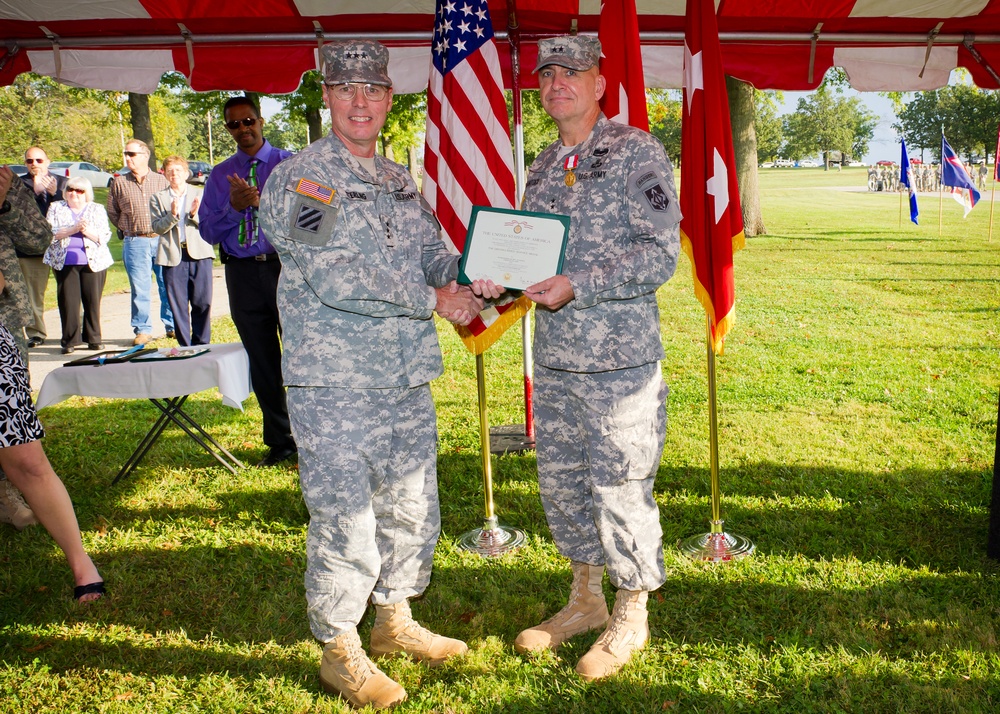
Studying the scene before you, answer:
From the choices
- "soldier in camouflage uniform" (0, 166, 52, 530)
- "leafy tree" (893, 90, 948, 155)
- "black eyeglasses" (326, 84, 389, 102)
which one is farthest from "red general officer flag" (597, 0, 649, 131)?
"leafy tree" (893, 90, 948, 155)

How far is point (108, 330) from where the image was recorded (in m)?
10.9

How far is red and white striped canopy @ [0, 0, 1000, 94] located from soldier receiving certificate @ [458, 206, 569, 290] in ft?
8.12

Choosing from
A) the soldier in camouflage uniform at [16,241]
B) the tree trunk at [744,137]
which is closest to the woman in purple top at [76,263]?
the soldier in camouflage uniform at [16,241]

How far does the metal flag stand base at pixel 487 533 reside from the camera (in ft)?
14.8

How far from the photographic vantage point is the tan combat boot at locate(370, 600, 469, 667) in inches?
135

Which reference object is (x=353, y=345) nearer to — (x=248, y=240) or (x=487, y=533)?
(x=487, y=533)

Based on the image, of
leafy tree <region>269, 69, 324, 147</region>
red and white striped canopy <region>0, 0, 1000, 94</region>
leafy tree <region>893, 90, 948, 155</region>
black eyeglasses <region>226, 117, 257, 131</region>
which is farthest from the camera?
leafy tree <region>893, 90, 948, 155</region>

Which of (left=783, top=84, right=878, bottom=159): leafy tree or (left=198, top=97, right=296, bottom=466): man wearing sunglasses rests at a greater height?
(left=783, top=84, right=878, bottom=159): leafy tree

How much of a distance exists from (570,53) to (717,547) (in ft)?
9.13

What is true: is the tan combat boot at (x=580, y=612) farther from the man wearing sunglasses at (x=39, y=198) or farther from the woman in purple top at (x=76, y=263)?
the woman in purple top at (x=76, y=263)

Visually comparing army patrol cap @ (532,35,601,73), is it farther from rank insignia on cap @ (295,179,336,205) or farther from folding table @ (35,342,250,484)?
folding table @ (35,342,250,484)

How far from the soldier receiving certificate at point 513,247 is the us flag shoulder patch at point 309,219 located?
2.10 ft

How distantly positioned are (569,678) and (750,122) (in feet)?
59.2

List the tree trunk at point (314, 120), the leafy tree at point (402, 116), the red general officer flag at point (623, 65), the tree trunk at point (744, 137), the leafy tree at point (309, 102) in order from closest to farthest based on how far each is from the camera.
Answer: the red general officer flag at point (623, 65) < the leafy tree at point (309, 102) < the tree trunk at point (314, 120) < the tree trunk at point (744, 137) < the leafy tree at point (402, 116)
